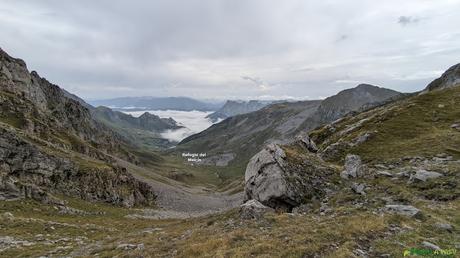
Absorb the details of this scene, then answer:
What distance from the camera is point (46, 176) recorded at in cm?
6862

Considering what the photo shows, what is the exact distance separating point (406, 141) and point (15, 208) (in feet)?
183

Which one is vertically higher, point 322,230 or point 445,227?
point 322,230

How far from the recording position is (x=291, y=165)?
3603 centimetres

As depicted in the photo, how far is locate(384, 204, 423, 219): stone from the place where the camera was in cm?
2342

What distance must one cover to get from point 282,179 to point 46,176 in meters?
54.4

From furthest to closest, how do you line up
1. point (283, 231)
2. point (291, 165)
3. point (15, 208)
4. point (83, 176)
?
point (83, 176) < point (15, 208) < point (291, 165) < point (283, 231)

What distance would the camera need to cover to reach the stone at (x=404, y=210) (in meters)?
23.4

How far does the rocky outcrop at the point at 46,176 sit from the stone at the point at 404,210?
52.9 m

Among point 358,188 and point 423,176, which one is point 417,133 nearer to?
point 423,176

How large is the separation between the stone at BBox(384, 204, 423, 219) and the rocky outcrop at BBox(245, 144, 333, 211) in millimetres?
7910

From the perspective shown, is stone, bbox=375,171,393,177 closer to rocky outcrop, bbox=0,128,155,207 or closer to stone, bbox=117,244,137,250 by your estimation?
stone, bbox=117,244,137,250

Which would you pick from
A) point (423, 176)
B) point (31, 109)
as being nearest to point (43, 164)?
point (31, 109)

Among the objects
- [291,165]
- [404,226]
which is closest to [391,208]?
[404,226]

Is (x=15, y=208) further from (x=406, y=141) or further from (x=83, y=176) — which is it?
(x=406, y=141)
